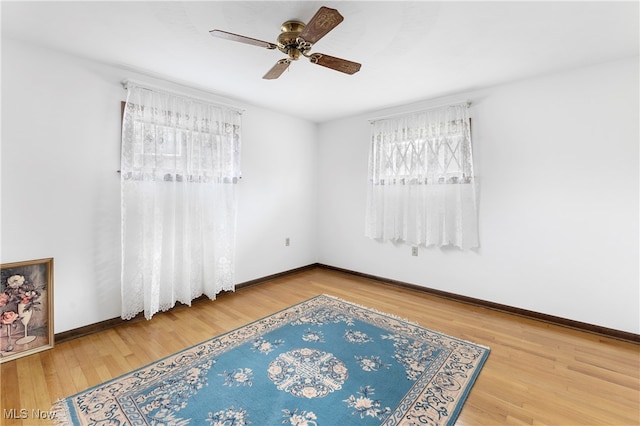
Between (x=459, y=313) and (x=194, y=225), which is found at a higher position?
(x=194, y=225)

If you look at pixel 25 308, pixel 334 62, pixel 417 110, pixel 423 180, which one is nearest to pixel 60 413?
pixel 25 308

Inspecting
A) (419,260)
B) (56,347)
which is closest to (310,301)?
(419,260)

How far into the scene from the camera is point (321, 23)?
1576 millimetres

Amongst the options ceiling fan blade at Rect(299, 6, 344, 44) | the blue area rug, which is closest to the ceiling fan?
ceiling fan blade at Rect(299, 6, 344, 44)

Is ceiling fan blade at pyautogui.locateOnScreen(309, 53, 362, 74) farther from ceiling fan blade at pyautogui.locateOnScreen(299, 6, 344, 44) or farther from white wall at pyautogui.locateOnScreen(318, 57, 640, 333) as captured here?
white wall at pyautogui.locateOnScreen(318, 57, 640, 333)

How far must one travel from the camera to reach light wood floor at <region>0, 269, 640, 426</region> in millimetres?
1711

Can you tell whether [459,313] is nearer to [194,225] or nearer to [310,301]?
[310,301]

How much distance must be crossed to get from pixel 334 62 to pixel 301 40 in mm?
285

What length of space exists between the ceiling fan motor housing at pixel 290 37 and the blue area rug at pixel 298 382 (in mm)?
2289

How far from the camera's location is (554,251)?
9.45ft

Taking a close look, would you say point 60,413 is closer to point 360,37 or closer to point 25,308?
point 25,308

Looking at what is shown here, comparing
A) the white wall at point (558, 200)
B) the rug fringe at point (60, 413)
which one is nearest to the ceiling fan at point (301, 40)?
the white wall at point (558, 200)

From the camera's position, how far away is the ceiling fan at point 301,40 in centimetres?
160

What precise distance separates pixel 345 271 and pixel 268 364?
264 cm
